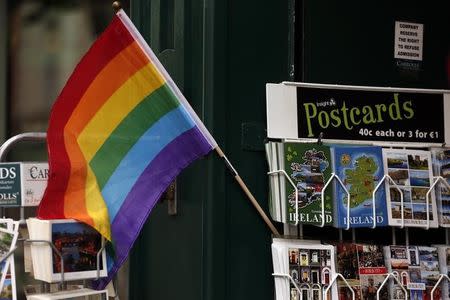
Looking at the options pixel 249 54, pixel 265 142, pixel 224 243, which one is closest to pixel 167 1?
pixel 249 54

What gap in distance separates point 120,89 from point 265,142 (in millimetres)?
761

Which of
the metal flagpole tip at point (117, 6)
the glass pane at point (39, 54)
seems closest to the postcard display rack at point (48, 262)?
the metal flagpole tip at point (117, 6)

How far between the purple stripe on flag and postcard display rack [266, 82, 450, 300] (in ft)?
1.25

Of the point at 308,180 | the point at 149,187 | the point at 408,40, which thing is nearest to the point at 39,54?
the point at 149,187

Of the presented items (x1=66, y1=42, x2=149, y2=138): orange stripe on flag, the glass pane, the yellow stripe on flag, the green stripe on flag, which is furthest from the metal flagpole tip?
the glass pane

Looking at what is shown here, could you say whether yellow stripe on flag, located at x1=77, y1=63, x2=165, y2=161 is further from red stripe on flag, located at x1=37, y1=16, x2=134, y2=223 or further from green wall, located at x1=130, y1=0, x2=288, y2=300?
green wall, located at x1=130, y1=0, x2=288, y2=300

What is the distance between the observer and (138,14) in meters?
5.21

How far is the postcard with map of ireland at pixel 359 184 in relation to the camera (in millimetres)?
3885

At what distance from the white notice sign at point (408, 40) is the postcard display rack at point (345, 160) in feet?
0.85

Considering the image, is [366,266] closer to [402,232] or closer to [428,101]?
[402,232]

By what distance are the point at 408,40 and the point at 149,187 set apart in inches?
A: 63.5

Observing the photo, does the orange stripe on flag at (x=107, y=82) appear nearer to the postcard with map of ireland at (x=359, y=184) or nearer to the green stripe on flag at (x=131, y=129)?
the green stripe on flag at (x=131, y=129)

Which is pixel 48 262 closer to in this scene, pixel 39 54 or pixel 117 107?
pixel 117 107

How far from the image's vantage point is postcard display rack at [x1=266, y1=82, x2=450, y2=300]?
384 cm
